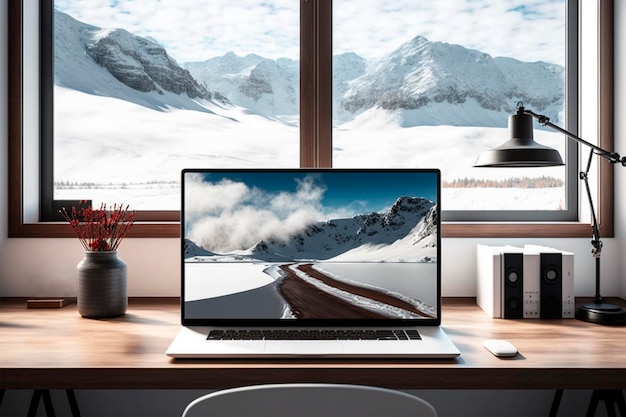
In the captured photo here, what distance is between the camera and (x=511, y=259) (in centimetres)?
Result: 164

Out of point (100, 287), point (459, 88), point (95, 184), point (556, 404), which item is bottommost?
point (556, 404)

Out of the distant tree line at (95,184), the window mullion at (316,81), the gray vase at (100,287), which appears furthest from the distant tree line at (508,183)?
the gray vase at (100,287)

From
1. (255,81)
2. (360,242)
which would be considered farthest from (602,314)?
(255,81)

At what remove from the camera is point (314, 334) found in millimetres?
1364

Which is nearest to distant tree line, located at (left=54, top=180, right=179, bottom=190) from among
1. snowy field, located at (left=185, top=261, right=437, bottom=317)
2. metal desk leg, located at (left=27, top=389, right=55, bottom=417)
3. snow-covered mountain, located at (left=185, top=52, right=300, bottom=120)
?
snow-covered mountain, located at (left=185, top=52, right=300, bottom=120)

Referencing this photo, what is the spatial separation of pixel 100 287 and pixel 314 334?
72 cm

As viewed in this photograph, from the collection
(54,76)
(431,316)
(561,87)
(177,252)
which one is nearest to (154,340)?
(177,252)

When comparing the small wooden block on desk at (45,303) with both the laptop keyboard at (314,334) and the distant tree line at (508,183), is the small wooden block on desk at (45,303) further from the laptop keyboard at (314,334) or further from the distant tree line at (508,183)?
the distant tree line at (508,183)

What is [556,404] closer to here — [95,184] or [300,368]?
[300,368]

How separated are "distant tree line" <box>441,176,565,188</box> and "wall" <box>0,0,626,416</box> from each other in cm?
23

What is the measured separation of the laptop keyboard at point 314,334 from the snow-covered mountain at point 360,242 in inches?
7.9

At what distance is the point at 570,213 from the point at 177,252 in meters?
1.51

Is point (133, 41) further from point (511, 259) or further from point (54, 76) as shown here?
point (511, 259)

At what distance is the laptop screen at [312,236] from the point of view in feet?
4.79
